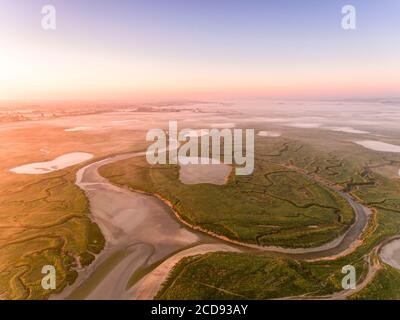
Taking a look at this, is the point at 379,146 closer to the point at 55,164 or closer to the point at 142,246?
the point at 142,246

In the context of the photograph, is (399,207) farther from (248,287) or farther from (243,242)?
(248,287)

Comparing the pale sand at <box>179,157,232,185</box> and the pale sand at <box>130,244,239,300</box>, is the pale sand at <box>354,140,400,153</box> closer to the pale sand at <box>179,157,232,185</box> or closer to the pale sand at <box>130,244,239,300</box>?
the pale sand at <box>179,157,232,185</box>

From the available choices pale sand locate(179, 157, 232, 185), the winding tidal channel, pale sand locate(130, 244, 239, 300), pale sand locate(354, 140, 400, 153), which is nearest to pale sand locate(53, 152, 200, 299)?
the winding tidal channel

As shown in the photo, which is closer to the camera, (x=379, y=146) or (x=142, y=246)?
(x=142, y=246)

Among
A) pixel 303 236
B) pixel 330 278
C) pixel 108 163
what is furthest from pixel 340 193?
pixel 108 163

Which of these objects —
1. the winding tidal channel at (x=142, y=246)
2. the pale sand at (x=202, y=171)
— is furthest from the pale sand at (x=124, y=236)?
the pale sand at (x=202, y=171)

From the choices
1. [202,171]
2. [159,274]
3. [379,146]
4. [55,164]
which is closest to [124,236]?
[159,274]
